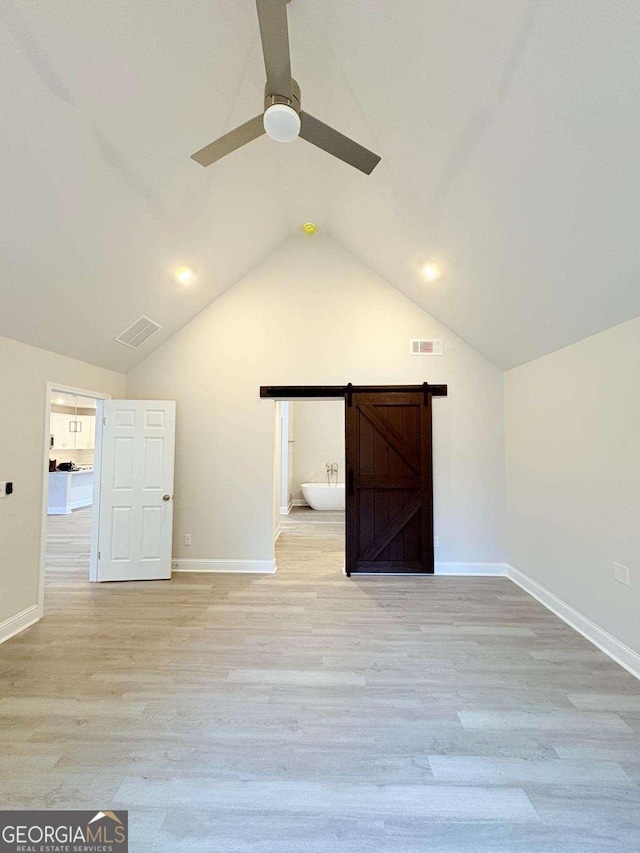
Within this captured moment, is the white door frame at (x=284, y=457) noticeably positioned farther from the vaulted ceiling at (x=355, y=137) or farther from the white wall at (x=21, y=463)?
the white wall at (x=21, y=463)

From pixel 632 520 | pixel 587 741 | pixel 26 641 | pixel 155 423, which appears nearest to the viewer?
pixel 587 741

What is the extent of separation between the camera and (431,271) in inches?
139

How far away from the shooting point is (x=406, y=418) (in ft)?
14.1

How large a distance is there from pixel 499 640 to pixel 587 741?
95 cm

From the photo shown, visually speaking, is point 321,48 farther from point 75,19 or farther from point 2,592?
point 2,592

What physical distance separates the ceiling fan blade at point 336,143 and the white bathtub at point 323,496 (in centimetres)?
675

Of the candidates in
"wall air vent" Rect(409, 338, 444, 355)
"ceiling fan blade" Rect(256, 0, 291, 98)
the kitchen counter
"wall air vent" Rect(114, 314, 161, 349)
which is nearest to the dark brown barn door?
"wall air vent" Rect(409, 338, 444, 355)

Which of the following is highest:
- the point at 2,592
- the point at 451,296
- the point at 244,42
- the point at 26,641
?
the point at 244,42

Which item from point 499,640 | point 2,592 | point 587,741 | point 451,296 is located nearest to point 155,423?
point 2,592

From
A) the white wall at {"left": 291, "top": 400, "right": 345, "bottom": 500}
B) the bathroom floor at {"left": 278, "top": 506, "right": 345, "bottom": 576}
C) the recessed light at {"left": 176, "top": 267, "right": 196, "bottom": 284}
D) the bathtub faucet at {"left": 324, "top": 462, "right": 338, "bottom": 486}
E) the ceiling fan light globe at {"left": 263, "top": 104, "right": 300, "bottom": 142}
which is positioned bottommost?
the bathroom floor at {"left": 278, "top": 506, "right": 345, "bottom": 576}

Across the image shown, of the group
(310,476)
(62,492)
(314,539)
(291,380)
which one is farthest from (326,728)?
(62,492)

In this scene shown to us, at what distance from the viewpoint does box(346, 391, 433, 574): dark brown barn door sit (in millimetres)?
4250

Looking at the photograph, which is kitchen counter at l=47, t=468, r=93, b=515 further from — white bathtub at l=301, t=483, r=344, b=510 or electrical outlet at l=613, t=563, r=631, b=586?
electrical outlet at l=613, t=563, r=631, b=586

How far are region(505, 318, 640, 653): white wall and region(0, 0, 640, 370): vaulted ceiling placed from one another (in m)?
0.31
